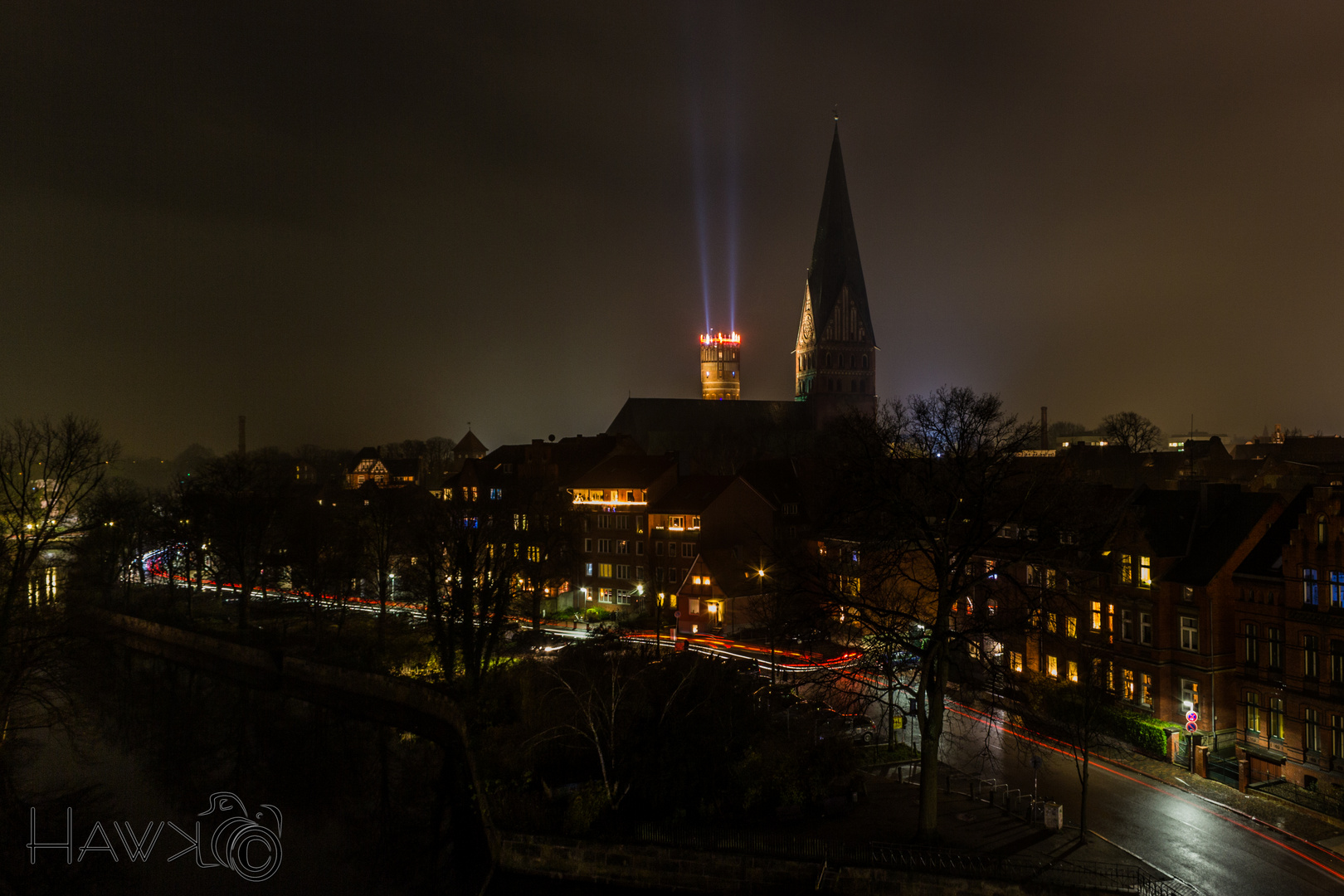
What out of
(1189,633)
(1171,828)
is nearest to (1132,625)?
(1189,633)

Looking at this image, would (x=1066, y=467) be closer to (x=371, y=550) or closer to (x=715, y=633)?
(x=715, y=633)

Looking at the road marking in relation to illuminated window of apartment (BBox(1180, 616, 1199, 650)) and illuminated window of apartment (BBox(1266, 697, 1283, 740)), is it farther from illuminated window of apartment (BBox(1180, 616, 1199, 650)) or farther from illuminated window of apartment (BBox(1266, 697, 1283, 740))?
illuminated window of apartment (BBox(1180, 616, 1199, 650))

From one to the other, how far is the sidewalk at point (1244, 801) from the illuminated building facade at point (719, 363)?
165 m

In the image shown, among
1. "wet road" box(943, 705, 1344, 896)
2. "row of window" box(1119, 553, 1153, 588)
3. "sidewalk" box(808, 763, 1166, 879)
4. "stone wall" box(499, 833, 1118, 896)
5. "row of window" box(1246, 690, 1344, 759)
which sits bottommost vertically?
"stone wall" box(499, 833, 1118, 896)

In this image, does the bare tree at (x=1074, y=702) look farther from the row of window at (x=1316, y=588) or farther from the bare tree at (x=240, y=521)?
the bare tree at (x=240, y=521)

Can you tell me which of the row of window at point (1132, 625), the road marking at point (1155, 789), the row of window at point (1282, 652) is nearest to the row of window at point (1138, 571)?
the row of window at point (1132, 625)

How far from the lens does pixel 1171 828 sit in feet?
67.4

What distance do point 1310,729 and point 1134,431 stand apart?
73.6m

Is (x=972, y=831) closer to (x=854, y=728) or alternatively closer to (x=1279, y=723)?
(x=854, y=728)

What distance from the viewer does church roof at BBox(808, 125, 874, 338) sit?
125 metres

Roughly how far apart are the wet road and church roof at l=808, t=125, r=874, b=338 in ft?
344

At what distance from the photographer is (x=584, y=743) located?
2434 centimetres

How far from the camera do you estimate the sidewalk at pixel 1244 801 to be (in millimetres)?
20219
